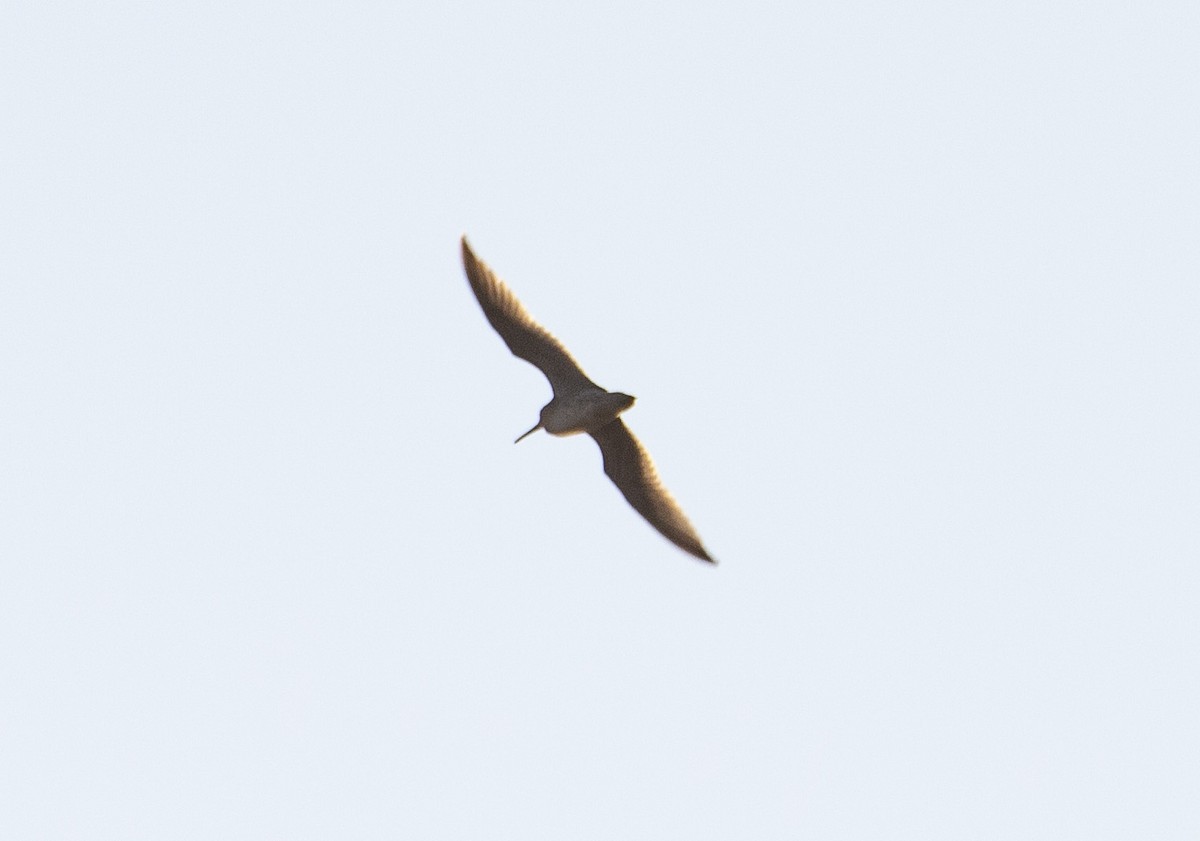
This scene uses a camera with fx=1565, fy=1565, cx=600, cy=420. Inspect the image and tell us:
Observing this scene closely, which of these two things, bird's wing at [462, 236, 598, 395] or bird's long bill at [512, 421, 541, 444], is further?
bird's long bill at [512, 421, 541, 444]

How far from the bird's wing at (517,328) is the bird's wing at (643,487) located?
2.63ft

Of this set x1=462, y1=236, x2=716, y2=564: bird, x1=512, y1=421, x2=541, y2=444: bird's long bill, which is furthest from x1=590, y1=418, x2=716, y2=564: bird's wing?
x1=512, y1=421, x2=541, y2=444: bird's long bill

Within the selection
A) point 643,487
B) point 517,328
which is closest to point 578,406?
point 517,328

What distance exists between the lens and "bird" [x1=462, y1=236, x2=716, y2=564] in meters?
16.5

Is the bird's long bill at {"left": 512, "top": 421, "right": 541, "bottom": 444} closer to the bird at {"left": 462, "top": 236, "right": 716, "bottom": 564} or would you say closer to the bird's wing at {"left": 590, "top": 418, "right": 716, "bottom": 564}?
the bird at {"left": 462, "top": 236, "right": 716, "bottom": 564}

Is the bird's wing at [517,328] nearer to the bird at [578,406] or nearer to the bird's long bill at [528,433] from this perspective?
the bird at [578,406]

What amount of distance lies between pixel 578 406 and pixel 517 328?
1.06 m

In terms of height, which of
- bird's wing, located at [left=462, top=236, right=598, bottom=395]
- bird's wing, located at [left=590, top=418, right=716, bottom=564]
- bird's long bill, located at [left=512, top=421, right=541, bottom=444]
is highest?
bird's wing, located at [left=462, top=236, right=598, bottom=395]

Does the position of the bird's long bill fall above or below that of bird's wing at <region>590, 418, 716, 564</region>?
above

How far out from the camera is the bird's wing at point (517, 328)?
1661 cm

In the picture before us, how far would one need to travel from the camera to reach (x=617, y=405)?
16.2m

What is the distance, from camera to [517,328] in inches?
656

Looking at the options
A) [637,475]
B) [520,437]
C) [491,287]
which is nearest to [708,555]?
[637,475]

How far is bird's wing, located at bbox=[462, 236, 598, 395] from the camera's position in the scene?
16.6m
